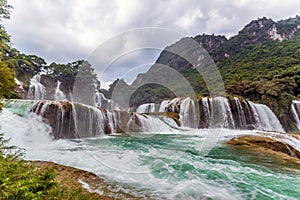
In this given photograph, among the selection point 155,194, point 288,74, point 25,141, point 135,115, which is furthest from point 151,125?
point 288,74

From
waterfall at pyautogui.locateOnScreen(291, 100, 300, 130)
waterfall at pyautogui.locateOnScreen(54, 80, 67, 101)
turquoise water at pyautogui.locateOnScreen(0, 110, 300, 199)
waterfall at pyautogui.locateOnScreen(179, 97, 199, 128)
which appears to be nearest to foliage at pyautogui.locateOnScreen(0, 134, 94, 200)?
turquoise water at pyautogui.locateOnScreen(0, 110, 300, 199)

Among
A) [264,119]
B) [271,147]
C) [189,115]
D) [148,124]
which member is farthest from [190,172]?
[264,119]

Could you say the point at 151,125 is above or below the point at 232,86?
below

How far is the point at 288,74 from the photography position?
23.6 metres

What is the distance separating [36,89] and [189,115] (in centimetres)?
1900

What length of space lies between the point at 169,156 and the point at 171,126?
7955 millimetres

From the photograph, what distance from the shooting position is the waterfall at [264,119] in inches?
591

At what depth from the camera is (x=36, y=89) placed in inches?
832

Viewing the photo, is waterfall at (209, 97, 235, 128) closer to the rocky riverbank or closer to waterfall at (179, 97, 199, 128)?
waterfall at (179, 97, 199, 128)

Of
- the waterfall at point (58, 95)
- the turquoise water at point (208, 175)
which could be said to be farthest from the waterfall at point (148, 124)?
the waterfall at point (58, 95)

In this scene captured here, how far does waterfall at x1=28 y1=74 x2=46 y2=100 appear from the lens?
20.2m

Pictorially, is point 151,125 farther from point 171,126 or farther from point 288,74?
point 288,74

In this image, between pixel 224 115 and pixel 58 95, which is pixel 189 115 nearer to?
pixel 224 115

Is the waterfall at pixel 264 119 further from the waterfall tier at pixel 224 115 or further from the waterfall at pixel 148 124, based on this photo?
the waterfall at pixel 148 124
